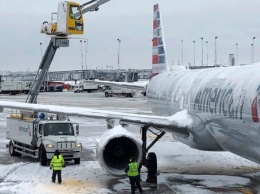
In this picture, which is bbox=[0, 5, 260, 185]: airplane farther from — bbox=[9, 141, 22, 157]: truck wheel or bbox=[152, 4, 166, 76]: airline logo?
bbox=[152, 4, 166, 76]: airline logo

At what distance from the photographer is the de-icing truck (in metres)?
19.1

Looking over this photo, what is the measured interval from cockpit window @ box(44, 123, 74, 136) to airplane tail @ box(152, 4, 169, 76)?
271 inches

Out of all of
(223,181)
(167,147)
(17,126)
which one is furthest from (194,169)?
(17,126)

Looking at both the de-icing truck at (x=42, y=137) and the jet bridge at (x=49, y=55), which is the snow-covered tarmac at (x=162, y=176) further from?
the jet bridge at (x=49, y=55)

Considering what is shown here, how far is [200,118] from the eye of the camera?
1512cm

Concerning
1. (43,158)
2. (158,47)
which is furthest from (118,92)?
→ (43,158)

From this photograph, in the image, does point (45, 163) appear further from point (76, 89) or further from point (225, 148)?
point (76, 89)

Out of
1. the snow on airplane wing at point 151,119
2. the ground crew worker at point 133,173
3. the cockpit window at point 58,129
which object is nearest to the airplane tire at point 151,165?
the snow on airplane wing at point 151,119

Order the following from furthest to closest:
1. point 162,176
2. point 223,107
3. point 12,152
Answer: point 12,152 → point 162,176 → point 223,107

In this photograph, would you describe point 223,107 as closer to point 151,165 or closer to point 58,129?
point 151,165

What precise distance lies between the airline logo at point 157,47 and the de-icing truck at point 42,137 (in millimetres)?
6004

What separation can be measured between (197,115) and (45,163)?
22.3ft

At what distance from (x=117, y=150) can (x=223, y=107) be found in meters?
4.17

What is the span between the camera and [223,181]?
16172 millimetres
